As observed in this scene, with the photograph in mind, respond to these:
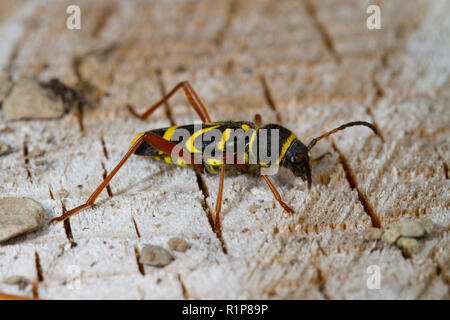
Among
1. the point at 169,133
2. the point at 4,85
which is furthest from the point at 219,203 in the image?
the point at 4,85

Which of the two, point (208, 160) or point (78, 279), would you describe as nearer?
point (78, 279)

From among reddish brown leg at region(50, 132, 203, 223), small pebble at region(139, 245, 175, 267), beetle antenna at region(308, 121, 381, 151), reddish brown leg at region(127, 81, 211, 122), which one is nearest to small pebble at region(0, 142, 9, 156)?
reddish brown leg at region(50, 132, 203, 223)

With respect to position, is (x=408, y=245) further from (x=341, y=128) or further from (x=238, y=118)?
(x=238, y=118)

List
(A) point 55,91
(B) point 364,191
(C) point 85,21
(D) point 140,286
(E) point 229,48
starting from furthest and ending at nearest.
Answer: (C) point 85,21 < (E) point 229,48 < (A) point 55,91 < (B) point 364,191 < (D) point 140,286

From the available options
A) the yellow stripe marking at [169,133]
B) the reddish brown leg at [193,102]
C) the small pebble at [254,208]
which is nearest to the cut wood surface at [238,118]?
the small pebble at [254,208]

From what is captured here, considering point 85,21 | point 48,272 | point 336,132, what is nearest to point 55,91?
point 85,21

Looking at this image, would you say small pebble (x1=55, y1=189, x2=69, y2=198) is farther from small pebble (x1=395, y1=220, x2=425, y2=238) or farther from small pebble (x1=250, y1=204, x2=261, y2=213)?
small pebble (x1=395, y1=220, x2=425, y2=238)

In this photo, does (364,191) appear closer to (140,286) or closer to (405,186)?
(405,186)
